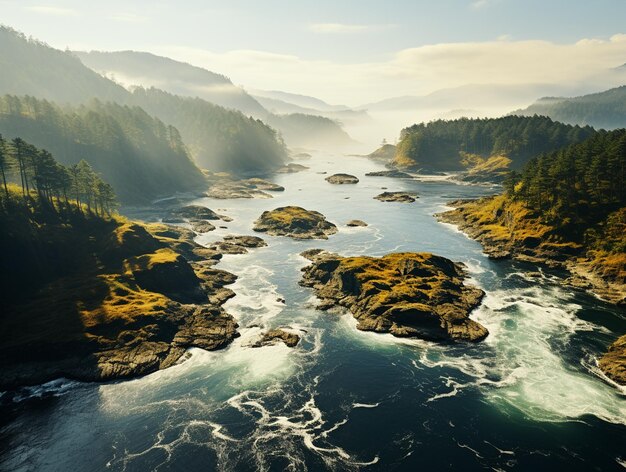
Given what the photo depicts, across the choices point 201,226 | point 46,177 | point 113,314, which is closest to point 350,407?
point 113,314

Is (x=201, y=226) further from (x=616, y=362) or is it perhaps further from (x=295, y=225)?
(x=616, y=362)

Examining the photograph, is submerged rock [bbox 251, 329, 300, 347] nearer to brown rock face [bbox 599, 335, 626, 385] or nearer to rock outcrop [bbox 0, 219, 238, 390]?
rock outcrop [bbox 0, 219, 238, 390]

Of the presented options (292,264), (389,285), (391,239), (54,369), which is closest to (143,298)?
(54,369)

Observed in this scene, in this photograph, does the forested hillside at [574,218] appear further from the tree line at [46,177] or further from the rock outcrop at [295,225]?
the tree line at [46,177]

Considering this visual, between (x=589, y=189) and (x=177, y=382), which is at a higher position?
(x=589, y=189)

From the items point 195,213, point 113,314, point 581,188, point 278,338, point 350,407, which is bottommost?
point 195,213

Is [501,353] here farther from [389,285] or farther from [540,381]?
[389,285]
